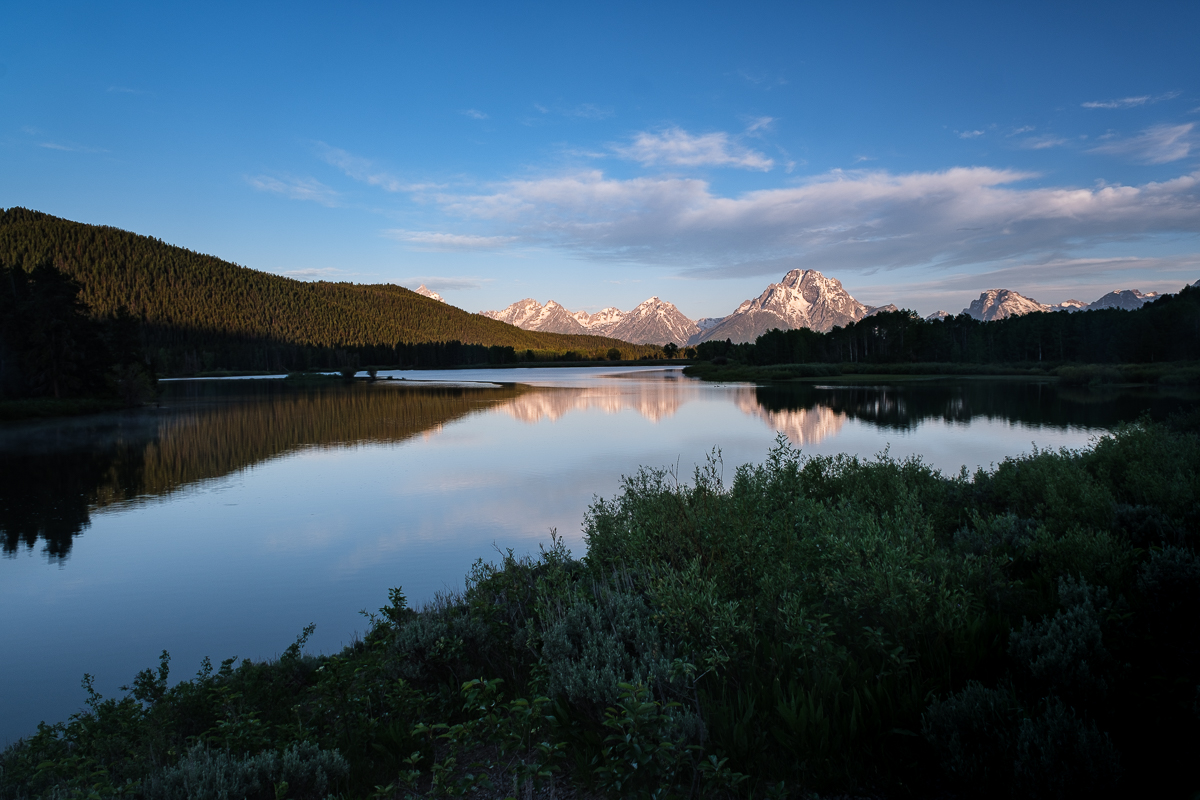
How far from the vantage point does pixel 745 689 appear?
5121 millimetres

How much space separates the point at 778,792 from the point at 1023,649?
2303mm

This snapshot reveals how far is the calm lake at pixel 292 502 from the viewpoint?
9.45m

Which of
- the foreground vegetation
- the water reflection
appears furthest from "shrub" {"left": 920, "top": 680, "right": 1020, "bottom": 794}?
the water reflection

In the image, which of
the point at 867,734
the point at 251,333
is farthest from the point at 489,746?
the point at 251,333

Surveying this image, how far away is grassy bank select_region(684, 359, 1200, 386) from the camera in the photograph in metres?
64.4

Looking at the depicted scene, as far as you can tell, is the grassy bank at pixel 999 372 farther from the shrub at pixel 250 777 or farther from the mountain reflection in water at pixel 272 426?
the shrub at pixel 250 777

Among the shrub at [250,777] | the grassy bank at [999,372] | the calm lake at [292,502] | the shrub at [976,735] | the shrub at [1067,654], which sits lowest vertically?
the calm lake at [292,502]

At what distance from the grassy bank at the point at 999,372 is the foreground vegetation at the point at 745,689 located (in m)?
70.8

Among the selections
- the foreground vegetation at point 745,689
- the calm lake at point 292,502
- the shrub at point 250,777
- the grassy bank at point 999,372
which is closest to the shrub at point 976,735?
the foreground vegetation at point 745,689

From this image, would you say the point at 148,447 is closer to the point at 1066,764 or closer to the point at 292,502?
the point at 292,502

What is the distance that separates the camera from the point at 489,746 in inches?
211

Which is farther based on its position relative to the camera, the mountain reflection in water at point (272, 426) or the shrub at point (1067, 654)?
the mountain reflection in water at point (272, 426)

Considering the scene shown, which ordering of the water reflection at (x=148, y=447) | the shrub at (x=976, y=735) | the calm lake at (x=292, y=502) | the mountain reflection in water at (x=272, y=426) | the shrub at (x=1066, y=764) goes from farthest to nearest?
the mountain reflection in water at (x=272, y=426)
the water reflection at (x=148, y=447)
the calm lake at (x=292, y=502)
the shrub at (x=976, y=735)
the shrub at (x=1066, y=764)

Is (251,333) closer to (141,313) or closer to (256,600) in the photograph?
(141,313)
